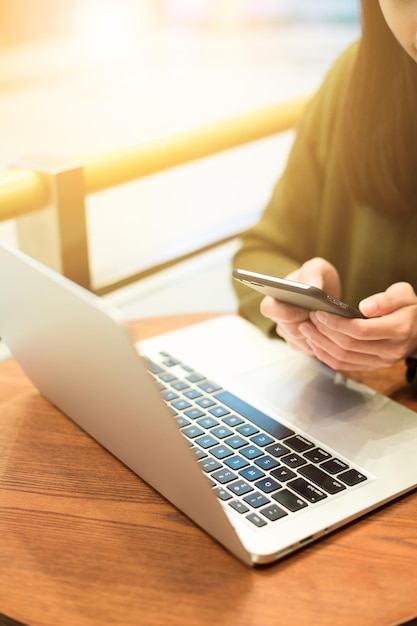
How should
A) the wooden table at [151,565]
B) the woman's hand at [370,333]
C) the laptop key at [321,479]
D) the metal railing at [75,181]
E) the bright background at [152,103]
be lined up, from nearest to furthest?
1. the wooden table at [151,565]
2. the laptop key at [321,479]
3. the woman's hand at [370,333]
4. the metal railing at [75,181]
5. the bright background at [152,103]

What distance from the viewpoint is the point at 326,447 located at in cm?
68

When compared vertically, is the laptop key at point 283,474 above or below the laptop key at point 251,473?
below

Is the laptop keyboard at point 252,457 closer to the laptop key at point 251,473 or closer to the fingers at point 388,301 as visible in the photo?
the laptop key at point 251,473

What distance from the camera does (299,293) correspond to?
26.1 inches

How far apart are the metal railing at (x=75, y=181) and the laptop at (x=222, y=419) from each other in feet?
0.81

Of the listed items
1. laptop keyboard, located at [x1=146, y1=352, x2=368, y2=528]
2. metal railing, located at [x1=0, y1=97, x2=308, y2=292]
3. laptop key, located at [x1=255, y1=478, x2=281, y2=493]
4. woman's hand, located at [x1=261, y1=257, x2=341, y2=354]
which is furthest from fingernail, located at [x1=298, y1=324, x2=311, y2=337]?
metal railing, located at [x1=0, y1=97, x2=308, y2=292]

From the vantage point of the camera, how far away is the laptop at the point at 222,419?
53 centimetres

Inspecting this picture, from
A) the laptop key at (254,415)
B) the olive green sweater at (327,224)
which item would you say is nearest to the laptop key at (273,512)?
the laptop key at (254,415)

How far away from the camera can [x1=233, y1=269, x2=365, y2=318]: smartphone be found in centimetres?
65

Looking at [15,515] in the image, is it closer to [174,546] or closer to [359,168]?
[174,546]

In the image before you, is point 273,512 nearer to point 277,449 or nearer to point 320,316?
point 277,449

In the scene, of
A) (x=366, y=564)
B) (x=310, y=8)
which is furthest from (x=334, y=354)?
(x=310, y=8)

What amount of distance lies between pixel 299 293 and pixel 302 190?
18.5 inches

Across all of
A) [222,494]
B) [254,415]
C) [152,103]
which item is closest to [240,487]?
[222,494]
